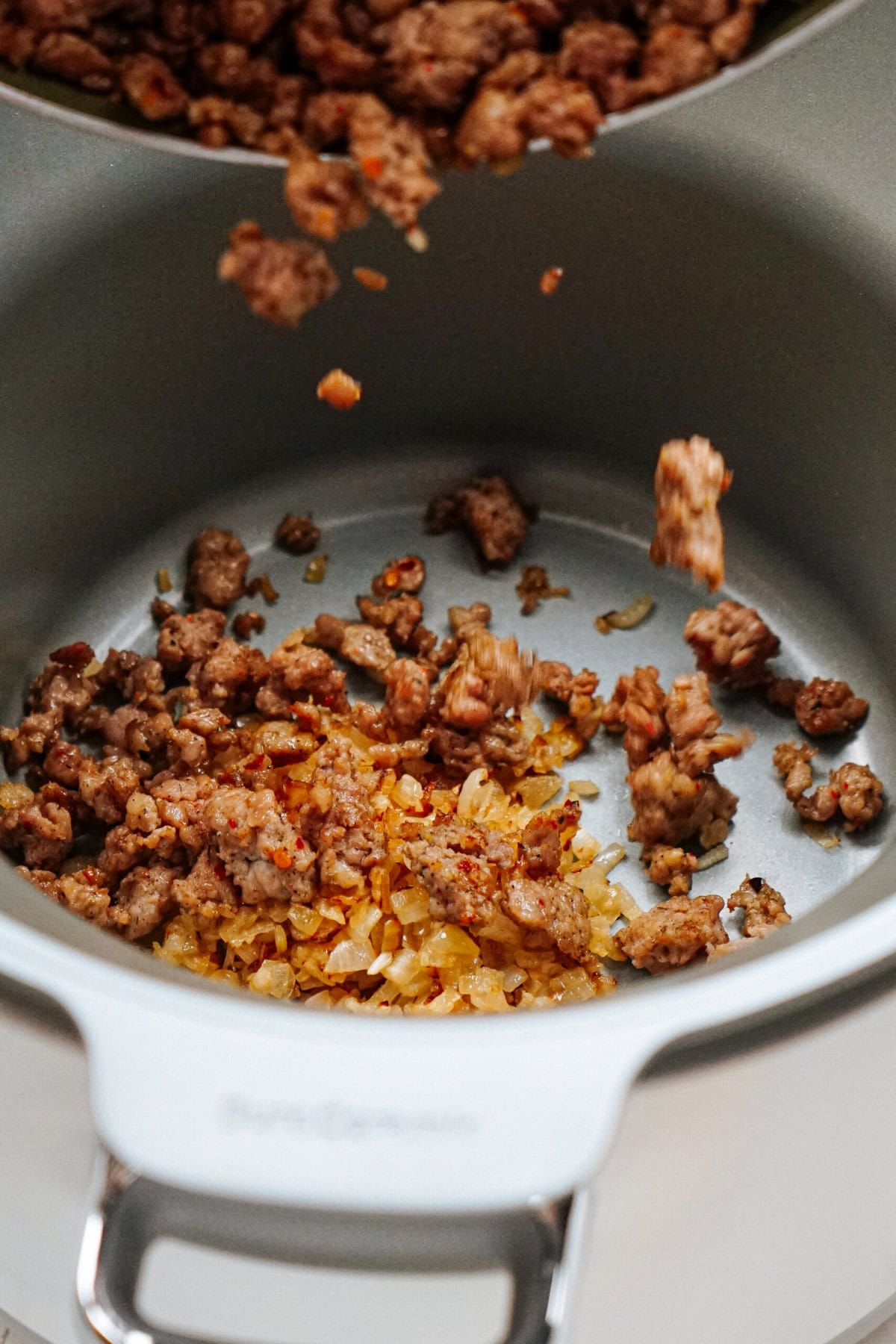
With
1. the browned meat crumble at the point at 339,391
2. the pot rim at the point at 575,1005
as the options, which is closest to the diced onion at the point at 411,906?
the pot rim at the point at 575,1005

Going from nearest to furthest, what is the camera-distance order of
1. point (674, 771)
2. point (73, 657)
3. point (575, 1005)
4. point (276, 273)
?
point (575, 1005) < point (276, 273) < point (674, 771) < point (73, 657)

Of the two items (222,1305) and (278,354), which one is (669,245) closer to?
(278,354)

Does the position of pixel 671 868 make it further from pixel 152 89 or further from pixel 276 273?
pixel 152 89

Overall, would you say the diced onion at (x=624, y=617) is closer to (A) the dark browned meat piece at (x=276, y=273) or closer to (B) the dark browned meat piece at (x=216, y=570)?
(B) the dark browned meat piece at (x=216, y=570)

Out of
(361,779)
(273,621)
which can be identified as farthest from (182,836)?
(273,621)

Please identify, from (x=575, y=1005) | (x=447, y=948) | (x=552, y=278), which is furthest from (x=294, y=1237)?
(x=552, y=278)
